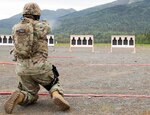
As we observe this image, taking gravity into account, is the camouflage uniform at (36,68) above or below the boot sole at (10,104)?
above

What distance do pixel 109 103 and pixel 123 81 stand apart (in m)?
3.05

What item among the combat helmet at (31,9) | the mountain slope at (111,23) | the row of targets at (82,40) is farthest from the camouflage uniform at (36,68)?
the mountain slope at (111,23)

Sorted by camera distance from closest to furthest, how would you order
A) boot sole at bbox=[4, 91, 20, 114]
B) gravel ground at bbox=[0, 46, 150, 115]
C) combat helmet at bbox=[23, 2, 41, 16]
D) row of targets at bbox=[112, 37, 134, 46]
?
boot sole at bbox=[4, 91, 20, 114] < gravel ground at bbox=[0, 46, 150, 115] < combat helmet at bbox=[23, 2, 41, 16] < row of targets at bbox=[112, 37, 134, 46]

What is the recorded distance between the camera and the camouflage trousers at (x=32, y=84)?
332 inches

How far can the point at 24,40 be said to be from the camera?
834 centimetres

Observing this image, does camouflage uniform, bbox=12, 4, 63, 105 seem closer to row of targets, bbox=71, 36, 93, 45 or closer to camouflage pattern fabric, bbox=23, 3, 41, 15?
camouflage pattern fabric, bbox=23, 3, 41, 15

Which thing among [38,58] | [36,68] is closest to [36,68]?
[36,68]

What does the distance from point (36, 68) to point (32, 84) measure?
342 millimetres

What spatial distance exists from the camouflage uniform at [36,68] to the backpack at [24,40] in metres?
0.10

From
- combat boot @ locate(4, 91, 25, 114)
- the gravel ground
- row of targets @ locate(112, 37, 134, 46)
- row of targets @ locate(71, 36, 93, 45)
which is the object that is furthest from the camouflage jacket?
row of targets @ locate(71, 36, 93, 45)

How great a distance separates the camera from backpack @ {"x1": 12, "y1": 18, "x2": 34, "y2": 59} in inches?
328

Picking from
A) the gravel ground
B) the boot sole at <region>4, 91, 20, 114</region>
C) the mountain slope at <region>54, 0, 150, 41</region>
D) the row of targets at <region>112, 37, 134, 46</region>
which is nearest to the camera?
the boot sole at <region>4, 91, 20, 114</region>

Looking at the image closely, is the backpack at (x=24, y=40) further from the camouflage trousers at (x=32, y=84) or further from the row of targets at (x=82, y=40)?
the row of targets at (x=82, y=40)

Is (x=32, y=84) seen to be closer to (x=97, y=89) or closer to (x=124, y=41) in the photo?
(x=97, y=89)
